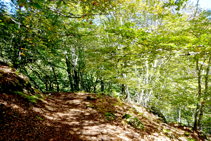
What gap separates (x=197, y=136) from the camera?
27.7ft

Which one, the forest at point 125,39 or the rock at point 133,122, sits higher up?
the forest at point 125,39

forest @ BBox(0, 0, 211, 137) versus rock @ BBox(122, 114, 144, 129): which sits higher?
forest @ BBox(0, 0, 211, 137)

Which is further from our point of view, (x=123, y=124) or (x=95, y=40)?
(x=95, y=40)

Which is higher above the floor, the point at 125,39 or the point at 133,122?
the point at 125,39

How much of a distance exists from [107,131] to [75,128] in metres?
1.42

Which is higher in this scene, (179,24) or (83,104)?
(179,24)

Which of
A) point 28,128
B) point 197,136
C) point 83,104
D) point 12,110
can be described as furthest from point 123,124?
point 197,136

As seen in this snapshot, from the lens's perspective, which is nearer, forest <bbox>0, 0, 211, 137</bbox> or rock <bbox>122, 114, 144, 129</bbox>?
forest <bbox>0, 0, 211, 137</bbox>

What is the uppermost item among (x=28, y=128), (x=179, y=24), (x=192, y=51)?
(x=179, y=24)

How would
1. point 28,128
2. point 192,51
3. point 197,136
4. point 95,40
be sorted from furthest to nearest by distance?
point 95,40
point 197,136
point 192,51
point 28,128

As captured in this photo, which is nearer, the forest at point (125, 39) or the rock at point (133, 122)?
the forest at point (125, 39)

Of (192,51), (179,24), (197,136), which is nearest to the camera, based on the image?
(192,51)

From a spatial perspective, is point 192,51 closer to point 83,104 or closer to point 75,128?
point 75,128

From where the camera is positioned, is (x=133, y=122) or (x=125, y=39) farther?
(x=133, y=122)
